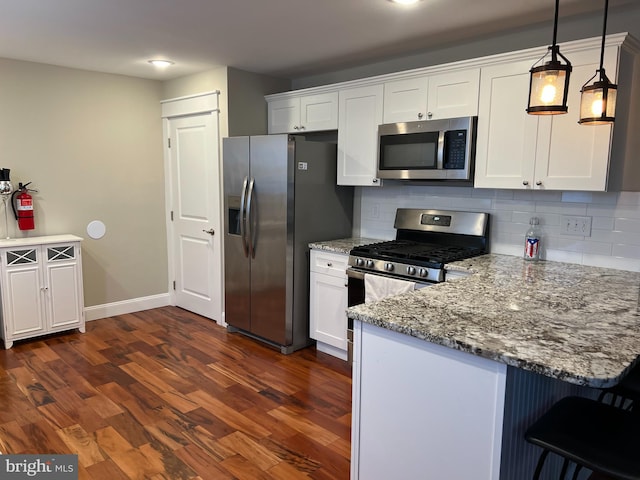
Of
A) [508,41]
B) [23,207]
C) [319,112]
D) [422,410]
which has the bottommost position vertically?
[422,410]

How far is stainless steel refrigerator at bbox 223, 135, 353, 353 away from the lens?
140 inches

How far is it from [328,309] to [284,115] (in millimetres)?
1782

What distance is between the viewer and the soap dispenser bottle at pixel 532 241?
2.92 metres

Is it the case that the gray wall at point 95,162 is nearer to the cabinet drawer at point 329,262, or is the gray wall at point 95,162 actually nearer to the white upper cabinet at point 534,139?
the cabinet drawer at point 329,262

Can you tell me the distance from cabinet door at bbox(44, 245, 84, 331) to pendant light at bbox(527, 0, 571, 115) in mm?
3716

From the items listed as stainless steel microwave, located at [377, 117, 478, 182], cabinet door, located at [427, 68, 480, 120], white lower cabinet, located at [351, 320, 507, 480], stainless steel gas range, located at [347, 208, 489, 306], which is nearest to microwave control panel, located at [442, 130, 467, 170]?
stainless steel microwave, located at [377, 117, 478, 182]

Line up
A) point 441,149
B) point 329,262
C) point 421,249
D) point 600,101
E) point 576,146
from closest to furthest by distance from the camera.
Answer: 1. point 600,101
2. point 576,146
3. point 441,149
4. point 421,249
5. point 329,262

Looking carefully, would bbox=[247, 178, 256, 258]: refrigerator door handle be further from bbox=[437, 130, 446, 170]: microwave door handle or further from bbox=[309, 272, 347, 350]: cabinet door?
bbox=[437, 130, 446, 170]: microwave door handle

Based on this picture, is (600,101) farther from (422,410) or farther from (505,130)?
(422,410)

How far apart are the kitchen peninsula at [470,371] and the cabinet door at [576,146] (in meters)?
0.84

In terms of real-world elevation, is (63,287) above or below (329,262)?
below

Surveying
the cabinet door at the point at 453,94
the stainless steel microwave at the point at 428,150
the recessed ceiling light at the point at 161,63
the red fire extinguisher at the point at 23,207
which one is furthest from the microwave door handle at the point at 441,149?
the red fire extinguisher at the point at 23,207

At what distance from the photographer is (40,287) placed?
384 centimetres

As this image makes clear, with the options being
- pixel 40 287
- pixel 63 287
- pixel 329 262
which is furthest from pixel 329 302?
pixel 40 287
